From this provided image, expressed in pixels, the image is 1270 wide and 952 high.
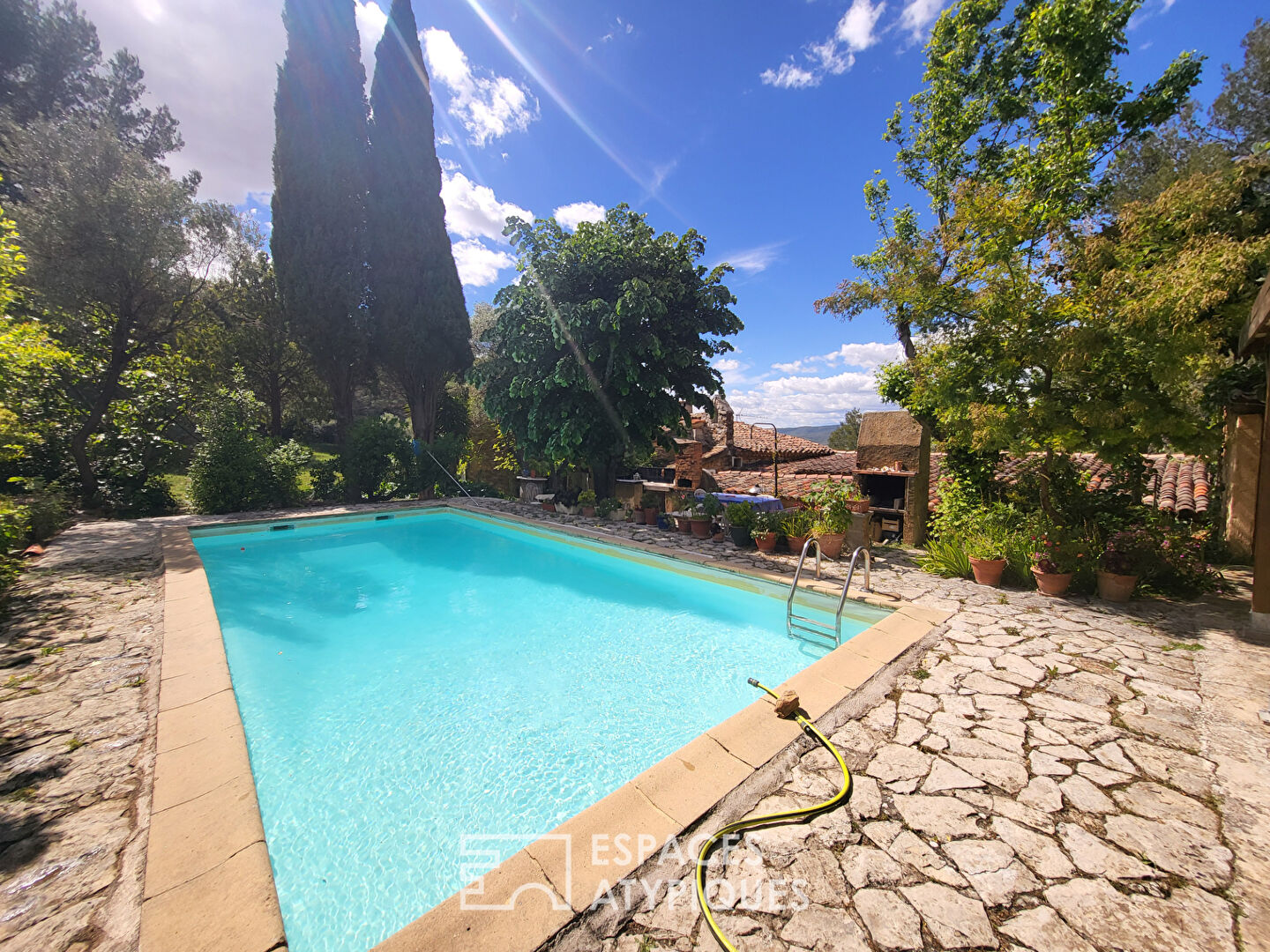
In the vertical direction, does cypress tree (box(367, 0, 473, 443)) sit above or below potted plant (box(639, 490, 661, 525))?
above

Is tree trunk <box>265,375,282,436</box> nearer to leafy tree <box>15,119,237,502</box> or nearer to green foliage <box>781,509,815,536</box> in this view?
leafy tree <box>15,119,237,502</box>

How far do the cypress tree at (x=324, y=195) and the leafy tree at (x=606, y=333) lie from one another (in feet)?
29.7

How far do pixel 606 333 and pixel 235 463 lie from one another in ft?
30.1

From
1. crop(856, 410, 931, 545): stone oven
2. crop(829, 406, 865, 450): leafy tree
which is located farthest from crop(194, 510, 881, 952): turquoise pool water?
crop(829, 406, 865, 450): leafy tree

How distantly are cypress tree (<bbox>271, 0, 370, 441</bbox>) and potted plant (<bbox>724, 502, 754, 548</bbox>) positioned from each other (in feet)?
48.5

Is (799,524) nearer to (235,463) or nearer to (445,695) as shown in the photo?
(445,695)

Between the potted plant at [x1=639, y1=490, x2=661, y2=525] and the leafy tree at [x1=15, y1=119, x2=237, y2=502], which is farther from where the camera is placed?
the potted plant at [x1=639, y1=490, x2=661, y2=525]

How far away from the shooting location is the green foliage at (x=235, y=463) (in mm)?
10344

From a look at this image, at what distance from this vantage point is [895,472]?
24.8 ft

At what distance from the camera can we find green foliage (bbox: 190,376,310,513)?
33.9 ft

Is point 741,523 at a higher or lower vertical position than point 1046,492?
lower

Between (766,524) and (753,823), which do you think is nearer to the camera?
(753,823)

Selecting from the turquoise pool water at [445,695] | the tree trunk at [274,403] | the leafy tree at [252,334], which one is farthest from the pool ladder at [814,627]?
the tree trunk at [274,403]

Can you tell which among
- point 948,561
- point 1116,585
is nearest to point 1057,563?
point 1116,585
